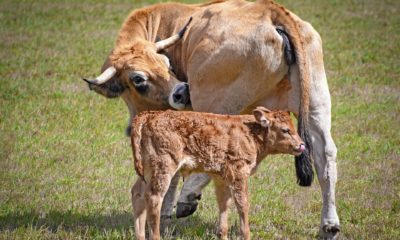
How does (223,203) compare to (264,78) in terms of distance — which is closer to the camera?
(223,203)

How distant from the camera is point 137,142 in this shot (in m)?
7.07

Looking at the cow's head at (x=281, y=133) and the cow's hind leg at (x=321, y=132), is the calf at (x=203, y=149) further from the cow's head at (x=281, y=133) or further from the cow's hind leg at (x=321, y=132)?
the cow's hind leg at (x=321, y=132)

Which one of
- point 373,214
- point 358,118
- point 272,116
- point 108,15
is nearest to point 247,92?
point 272,116

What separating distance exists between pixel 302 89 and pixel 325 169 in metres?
0.96

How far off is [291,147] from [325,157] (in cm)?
93

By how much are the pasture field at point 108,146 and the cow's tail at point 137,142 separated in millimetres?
1239

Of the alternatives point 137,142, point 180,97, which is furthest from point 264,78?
point 137,142

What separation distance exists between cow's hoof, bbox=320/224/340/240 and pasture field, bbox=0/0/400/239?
19 centimetres

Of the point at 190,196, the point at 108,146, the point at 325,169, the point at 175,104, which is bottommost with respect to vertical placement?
the point at 108,146

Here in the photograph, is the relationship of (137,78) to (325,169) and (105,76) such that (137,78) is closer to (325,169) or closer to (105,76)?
(105,76)

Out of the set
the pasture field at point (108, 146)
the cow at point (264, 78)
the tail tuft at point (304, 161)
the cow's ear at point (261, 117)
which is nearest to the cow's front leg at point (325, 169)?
the cow at point (264, 78)

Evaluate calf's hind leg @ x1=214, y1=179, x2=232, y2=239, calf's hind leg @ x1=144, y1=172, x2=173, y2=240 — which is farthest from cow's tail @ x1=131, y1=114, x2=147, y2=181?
calf's hind leg @ x1=214, y1=179, x2=232, y2=239

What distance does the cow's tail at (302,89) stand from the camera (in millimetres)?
8031

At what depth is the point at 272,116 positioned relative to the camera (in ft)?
24.9
